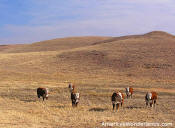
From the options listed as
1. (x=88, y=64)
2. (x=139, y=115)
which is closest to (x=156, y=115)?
(x=139, y=115)

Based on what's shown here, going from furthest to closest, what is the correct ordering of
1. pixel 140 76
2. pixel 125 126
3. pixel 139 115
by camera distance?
1. pixel 140 76
2. pixel 139 115
3. pixel 125 126

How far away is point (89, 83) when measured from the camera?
118 feet

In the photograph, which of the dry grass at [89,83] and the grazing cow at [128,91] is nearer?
the dry grass at [89,83]

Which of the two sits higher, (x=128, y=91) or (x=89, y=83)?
(x=89, y=83)

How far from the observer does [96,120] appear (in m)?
13.9

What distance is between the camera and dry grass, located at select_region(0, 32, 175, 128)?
14656 mm

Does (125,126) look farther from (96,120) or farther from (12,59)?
(12,59)

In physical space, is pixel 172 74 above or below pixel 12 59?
below

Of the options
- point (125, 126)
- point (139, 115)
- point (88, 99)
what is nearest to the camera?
point (125, 126)

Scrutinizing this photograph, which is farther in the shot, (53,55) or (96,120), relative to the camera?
(53,55)

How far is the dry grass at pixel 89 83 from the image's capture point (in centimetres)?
1466

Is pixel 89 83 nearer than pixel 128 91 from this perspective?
No

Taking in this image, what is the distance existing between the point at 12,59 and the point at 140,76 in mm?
35854

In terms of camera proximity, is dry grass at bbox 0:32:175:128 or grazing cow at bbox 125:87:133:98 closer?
dry grass at bbox 0:32:175:128
